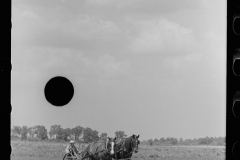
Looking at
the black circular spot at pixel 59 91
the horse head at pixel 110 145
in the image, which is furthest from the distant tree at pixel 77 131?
the black circular spot at pixel 59 91

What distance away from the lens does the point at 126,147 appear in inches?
626

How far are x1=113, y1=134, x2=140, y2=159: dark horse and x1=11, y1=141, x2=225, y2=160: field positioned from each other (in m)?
1.52

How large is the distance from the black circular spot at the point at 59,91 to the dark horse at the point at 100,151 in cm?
1480

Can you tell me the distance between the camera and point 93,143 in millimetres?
17359

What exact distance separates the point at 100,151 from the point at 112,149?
0.61 meters

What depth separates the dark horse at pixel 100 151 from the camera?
644 inches
